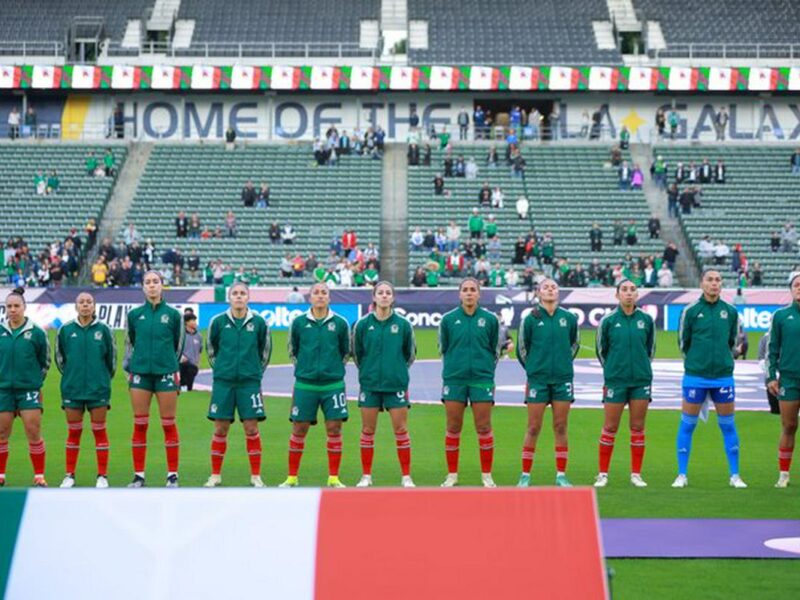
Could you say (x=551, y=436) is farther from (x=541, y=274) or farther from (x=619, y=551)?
(x=541, y=274)

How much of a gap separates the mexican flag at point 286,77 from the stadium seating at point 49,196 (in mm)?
6280

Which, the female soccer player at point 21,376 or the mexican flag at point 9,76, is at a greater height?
the mexican flag at point 9,76

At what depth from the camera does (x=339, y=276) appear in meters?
42.2

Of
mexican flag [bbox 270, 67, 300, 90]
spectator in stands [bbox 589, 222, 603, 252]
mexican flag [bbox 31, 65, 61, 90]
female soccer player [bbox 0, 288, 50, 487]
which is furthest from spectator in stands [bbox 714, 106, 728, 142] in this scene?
female soccer player [bbox 0, 288, 50, 487]

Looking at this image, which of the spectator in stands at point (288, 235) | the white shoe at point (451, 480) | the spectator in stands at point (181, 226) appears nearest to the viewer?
the white shoe at point (451, 480)

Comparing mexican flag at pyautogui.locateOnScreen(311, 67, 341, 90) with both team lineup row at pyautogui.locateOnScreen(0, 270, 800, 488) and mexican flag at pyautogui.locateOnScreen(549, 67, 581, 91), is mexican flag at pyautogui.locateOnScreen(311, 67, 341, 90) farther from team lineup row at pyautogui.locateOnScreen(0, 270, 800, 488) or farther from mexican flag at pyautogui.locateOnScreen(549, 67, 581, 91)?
team lineup row at pyautogui.locateOnScreen(0, 270, 800, 488)

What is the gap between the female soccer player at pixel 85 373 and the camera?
14.2m

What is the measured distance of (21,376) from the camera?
14.0m

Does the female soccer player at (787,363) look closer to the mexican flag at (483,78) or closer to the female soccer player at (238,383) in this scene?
the female soccer player at (238,383)

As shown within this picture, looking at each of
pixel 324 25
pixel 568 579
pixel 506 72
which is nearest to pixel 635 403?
pixel 568 579

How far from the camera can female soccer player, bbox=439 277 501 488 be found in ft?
46.9

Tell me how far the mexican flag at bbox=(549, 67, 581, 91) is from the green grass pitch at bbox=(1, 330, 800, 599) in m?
31.9

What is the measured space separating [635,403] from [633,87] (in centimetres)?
4011

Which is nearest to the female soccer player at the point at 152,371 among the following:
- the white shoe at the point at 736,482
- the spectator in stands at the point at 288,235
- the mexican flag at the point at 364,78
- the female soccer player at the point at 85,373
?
the female soccer player at the point at 85,373
